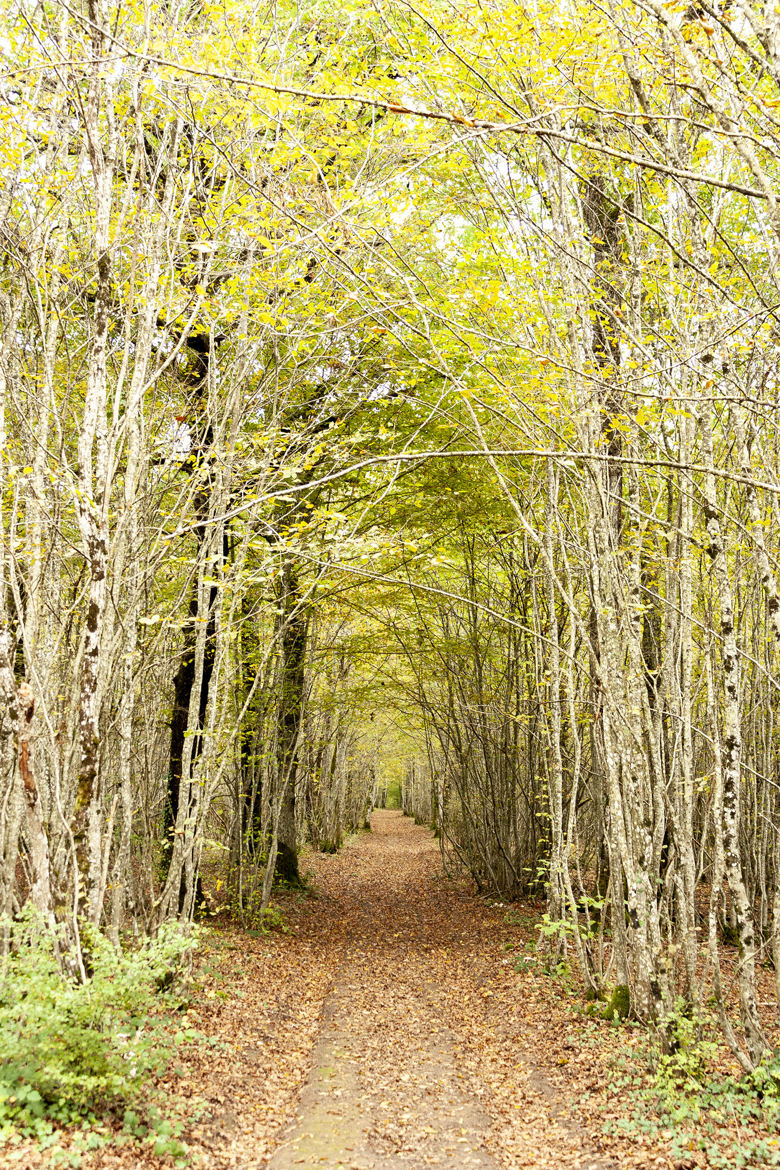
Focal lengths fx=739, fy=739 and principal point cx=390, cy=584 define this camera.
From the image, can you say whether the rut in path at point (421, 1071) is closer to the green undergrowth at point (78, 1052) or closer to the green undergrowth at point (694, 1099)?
the green undergrowth at point (694, 1099)

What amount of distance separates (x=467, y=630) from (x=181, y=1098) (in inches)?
396

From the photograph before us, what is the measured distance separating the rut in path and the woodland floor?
0.02 m

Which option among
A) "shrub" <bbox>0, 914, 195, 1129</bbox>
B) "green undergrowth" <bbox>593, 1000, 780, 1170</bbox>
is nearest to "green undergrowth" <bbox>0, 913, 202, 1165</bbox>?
"shrub" <bbox>0, 914, 195, 1129</bbox>

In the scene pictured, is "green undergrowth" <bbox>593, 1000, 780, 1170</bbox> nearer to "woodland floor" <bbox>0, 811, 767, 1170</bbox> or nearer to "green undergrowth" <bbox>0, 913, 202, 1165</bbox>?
"woodland floor" <bbox>0, 811, 767, 1170</bbox>

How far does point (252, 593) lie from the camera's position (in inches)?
409

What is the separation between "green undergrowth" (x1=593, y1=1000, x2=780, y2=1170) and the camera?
448 cm

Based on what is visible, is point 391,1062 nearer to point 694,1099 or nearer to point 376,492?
point 694,1099

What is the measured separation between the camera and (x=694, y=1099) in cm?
A: 506

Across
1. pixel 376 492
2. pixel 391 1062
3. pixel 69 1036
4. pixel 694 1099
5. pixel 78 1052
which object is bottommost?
pixel 391 1062

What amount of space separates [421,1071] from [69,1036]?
3379mm

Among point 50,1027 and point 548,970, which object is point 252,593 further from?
point 50,1027

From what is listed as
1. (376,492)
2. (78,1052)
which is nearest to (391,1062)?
(78,1052)

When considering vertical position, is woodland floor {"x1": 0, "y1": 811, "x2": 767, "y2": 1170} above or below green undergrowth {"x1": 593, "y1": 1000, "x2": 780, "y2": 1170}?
below

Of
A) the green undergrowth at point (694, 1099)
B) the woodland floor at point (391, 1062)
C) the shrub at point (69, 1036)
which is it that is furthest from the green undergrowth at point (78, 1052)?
the green undergrowth at point (694, 1099)
